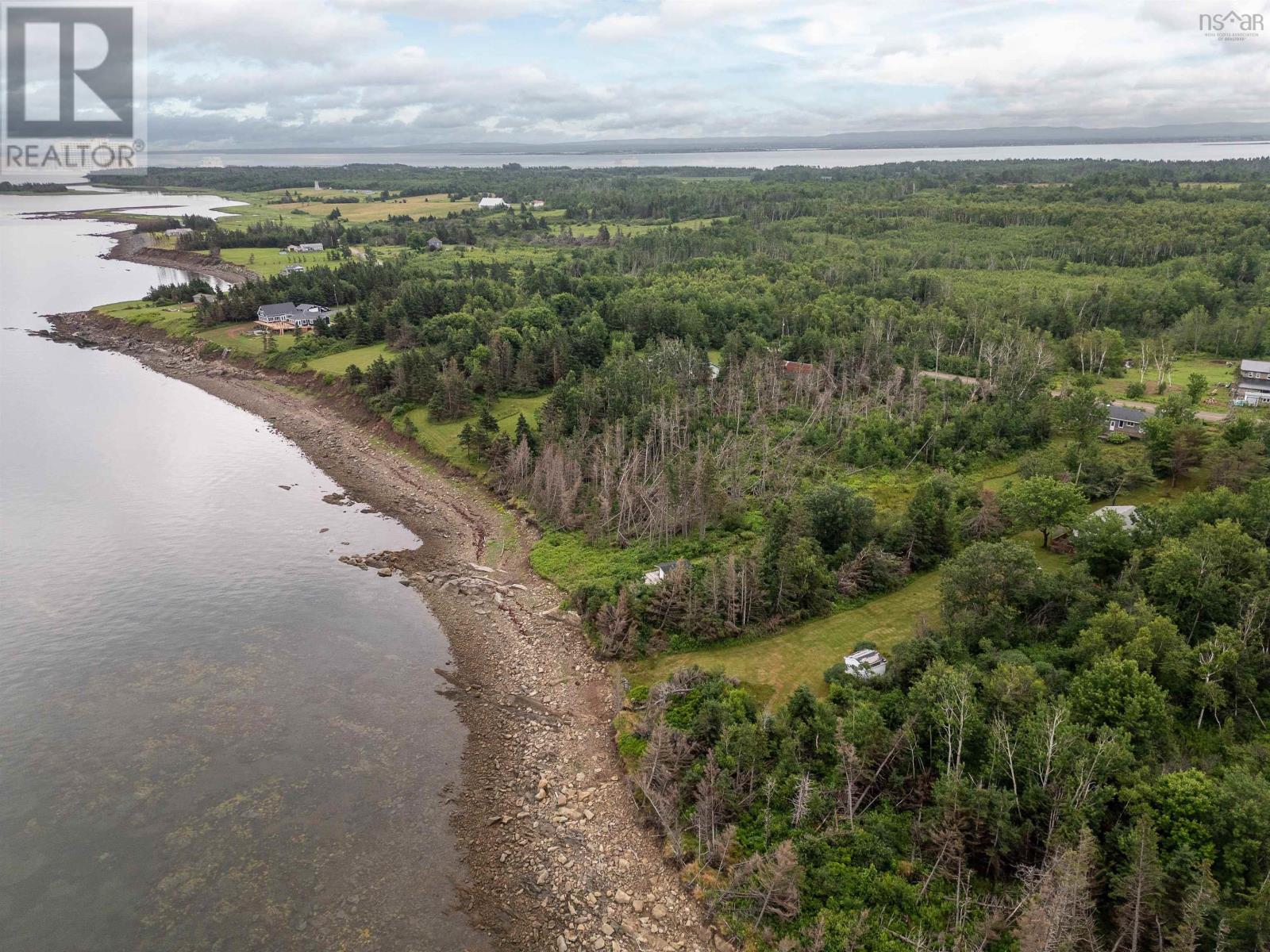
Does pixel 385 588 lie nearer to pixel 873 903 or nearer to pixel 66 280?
pixel 873 903

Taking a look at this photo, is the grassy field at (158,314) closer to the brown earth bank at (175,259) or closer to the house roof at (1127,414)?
the brown earth bank at (175,259)

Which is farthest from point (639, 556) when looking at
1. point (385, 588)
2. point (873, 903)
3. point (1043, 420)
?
point (1043, 420)

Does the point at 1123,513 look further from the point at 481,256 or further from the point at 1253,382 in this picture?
the point at 481,256

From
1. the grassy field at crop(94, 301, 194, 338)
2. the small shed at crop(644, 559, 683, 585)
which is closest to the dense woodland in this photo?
the small shed at crop(644, 559, 683, 585)

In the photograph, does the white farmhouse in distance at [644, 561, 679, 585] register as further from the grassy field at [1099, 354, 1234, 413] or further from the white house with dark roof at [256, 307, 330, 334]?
the white house with dark roof at [256, 307, 330, 334]

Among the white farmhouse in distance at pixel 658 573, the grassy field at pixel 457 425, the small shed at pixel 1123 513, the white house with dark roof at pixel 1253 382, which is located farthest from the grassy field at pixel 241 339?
the white house with dark roof at pixel 1253 382
